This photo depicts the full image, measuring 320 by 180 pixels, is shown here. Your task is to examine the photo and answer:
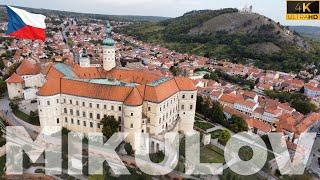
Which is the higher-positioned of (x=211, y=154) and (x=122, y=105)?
(x=122, y=105)

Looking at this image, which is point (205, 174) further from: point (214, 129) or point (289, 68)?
point (289, 68)

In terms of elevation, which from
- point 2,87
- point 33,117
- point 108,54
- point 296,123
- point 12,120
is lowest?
point 296,123

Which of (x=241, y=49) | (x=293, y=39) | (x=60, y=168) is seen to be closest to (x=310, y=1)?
(x=60, y=168)

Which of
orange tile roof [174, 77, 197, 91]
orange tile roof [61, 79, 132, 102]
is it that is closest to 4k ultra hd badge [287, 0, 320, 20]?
orange tile roof [174, 77, 197, 91]

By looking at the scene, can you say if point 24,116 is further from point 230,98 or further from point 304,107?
point 304,107

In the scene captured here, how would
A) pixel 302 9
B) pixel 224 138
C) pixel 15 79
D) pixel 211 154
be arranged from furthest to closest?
pixel 15 79
pixel 224 138
pixel 211 154
pixel 302 9

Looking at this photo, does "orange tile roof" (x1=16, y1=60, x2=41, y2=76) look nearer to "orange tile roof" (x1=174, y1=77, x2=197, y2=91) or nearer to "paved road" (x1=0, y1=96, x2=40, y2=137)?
"paved road" (x1=0, y1=96, x2=40, y2=137)

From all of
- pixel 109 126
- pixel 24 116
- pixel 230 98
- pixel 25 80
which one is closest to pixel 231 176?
pixel 109 126

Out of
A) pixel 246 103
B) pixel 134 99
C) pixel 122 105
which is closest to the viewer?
pixel 134 99
